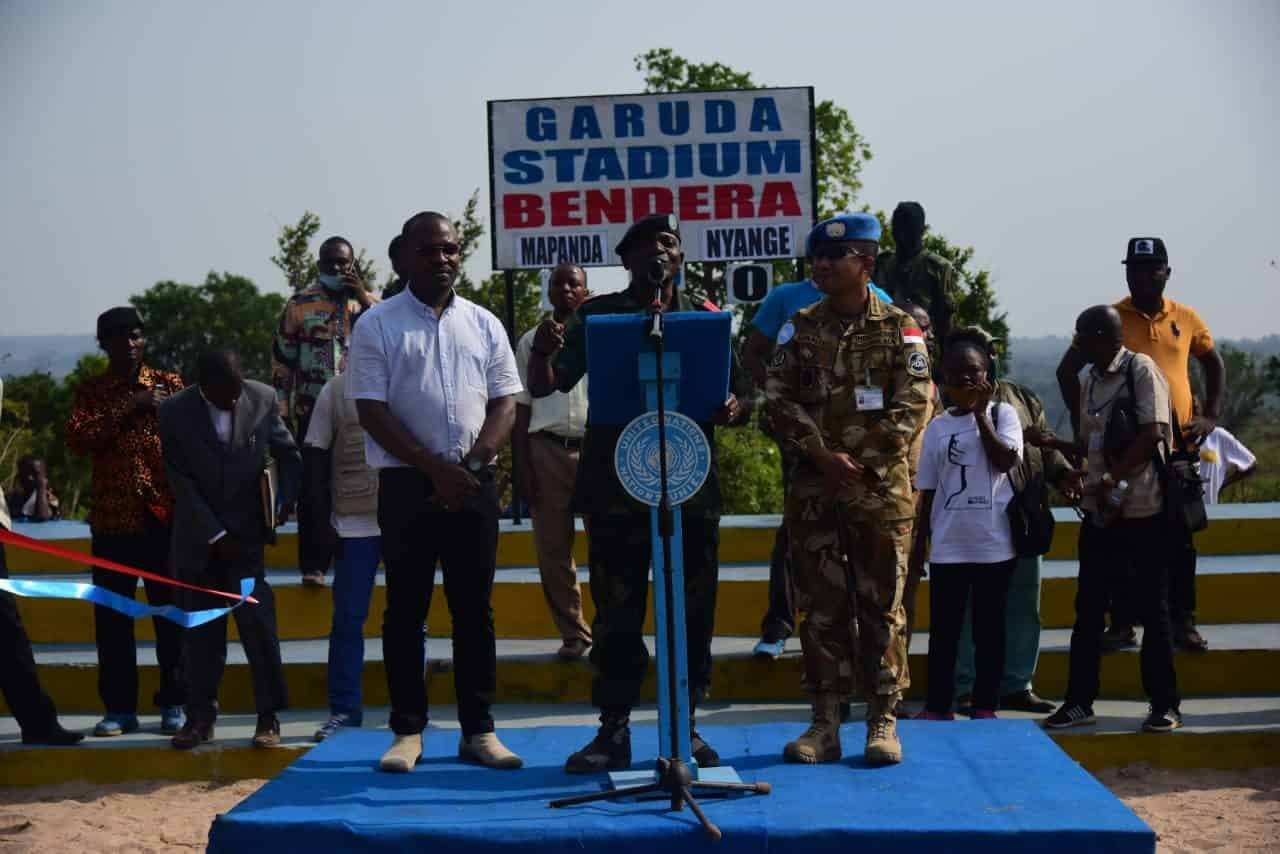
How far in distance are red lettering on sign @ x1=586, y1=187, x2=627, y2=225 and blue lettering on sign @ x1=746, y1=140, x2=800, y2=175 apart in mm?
859

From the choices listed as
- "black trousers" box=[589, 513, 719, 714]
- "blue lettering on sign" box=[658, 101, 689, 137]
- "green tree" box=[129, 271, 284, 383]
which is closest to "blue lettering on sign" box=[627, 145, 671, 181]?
"blue lettering on sign" box=[658, 101, 689, 137]

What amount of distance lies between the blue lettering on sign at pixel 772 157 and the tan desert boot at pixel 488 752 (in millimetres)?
5664

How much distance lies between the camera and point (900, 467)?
19.5 feet

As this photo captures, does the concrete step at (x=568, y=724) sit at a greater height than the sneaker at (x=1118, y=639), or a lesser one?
lesser

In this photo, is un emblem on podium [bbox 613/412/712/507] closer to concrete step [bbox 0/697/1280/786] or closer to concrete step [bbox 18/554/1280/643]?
concrete step [bbox 0/697/1280/786]

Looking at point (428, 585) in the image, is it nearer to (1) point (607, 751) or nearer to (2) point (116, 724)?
(1) point (607, 751)

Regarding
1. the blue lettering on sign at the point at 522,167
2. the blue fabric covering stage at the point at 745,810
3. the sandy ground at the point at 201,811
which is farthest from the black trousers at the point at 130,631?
the blue lettering on sign at the point at 522,167

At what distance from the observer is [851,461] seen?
5816mm

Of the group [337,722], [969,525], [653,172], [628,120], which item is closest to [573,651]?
[337,722]

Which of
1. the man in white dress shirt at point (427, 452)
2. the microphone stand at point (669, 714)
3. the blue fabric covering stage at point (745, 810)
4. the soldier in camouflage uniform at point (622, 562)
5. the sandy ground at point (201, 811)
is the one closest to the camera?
the blue fabric covering stage at point (745, 810)

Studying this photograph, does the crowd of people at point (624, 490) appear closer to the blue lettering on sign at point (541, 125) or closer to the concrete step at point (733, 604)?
the concrete step at point (733, 604)

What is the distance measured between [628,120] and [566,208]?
2.33 ft

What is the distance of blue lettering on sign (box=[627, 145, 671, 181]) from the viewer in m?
10.9

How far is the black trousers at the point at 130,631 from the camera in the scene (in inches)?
320
